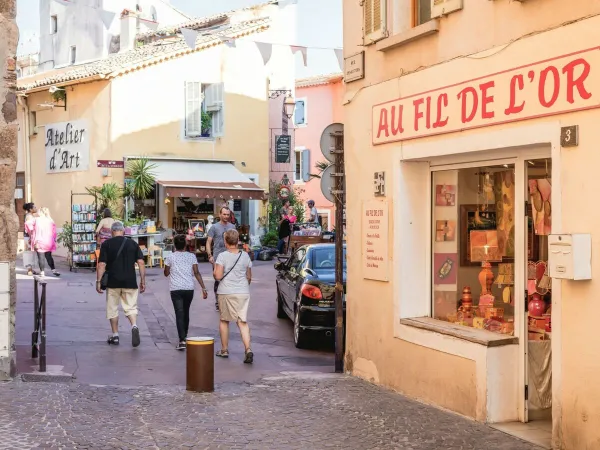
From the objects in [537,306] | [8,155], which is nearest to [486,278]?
[537,306]

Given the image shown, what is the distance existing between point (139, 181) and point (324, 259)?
602 inches

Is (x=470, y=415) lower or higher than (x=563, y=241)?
lower

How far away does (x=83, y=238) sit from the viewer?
25.7 meters

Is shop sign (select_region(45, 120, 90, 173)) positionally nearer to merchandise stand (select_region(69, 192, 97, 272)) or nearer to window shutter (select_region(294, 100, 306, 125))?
merchandise stand (select_region(69, 192, 97, 272))

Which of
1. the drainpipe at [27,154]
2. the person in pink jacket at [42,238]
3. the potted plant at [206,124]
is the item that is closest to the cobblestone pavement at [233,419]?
the person in pink jacket at [42,238]

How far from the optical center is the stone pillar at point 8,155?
10.0m

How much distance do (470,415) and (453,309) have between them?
4.65ft

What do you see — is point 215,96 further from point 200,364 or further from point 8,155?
point 200,364

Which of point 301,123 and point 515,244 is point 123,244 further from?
point 301,123

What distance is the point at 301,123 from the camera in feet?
150

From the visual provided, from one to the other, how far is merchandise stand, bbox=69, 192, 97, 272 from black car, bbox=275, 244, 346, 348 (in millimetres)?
11920

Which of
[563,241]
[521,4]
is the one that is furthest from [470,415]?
[521,4]

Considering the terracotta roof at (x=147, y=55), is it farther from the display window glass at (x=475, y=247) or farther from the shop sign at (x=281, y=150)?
the display window glass at (x=475, y=247)

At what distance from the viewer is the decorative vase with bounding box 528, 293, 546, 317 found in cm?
841
